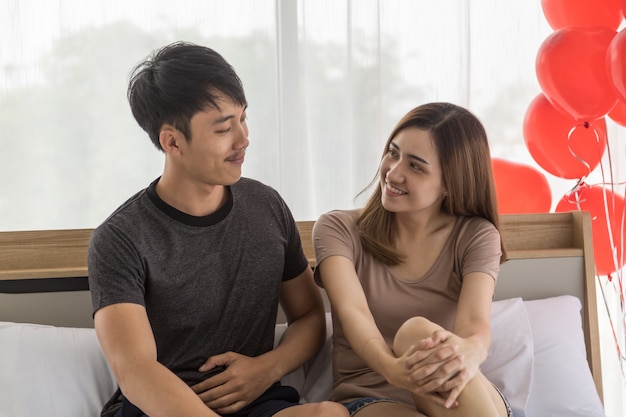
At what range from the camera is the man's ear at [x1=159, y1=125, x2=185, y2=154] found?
5.12 feet

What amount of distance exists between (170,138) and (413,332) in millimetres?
626

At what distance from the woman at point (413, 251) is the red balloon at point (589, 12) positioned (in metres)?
0.84

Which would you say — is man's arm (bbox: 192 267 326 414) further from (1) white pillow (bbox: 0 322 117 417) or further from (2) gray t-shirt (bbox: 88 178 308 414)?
(1) white pillow (bbox: 0 322 117 417)

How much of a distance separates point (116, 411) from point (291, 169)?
48.0 inches

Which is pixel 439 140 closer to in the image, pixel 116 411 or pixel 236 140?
pixel 236 140

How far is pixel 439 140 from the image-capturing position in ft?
5.61

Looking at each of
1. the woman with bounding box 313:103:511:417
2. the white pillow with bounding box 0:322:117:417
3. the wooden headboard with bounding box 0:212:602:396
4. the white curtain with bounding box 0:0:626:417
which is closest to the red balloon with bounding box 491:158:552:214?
the wooden headboard with bounding box 0:212:602:396

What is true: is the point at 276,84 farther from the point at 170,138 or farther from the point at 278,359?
the point at 278,359

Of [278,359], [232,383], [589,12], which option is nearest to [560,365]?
[278,359]

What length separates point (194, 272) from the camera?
5.27 feet

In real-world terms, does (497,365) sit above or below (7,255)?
below

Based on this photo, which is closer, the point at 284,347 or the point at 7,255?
the point at 284,347

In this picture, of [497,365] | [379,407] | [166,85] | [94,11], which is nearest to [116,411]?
[379,407]

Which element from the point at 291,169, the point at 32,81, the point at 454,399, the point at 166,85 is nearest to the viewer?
the point at 454,399
